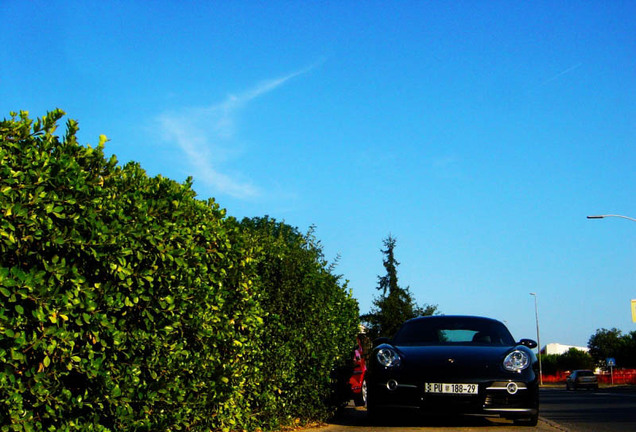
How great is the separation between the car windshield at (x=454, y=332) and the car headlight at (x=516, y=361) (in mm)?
1010

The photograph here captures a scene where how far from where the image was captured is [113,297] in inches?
219

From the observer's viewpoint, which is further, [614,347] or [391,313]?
[614,347]

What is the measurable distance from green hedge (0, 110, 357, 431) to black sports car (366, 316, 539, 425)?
232 centimetres

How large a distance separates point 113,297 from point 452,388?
5263 mm

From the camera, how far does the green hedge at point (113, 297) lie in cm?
491

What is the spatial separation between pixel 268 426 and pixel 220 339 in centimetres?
225

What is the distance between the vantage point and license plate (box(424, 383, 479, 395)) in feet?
30.4

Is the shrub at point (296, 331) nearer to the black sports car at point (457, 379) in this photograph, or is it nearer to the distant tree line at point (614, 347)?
the black sports car at point (457, 379)

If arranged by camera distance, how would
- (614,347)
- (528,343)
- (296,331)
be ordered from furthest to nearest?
(614,347) → (528,343) → (296,331)

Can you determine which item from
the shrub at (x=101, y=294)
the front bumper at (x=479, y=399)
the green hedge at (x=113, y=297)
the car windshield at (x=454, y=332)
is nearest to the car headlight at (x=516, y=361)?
the front bumper at (x=479, y=399)

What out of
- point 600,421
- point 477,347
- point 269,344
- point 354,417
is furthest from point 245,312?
point 600,421

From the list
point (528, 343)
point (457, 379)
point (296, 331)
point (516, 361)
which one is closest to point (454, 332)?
point (528, 343)

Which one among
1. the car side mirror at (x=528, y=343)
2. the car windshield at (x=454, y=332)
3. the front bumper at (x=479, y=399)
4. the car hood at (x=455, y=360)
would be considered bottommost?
the front bumper at (x=479, y=399)

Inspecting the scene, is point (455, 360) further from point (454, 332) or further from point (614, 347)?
point (614, 347)
